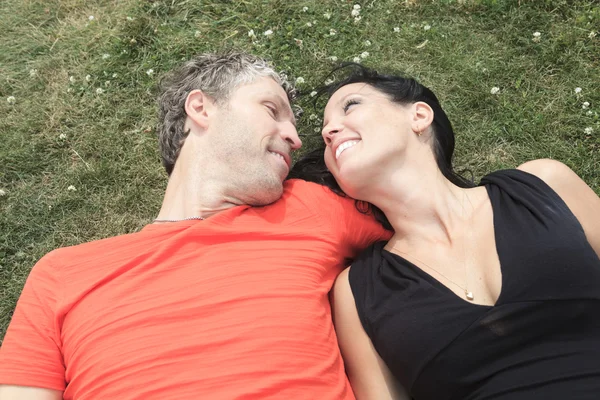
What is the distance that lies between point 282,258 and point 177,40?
3.28 meters

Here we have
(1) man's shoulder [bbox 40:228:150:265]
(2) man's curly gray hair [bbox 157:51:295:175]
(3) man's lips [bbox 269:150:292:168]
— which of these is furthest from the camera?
(2) man's curly gray hair [bbox 157:51:295:175]

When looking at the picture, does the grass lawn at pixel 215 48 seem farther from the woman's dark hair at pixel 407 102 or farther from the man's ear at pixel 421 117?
the man's ear at pixel 421 117

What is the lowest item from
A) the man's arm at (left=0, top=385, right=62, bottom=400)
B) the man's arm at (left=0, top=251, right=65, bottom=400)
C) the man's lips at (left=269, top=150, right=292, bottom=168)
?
the man's arm at (left=0, top=385, right=62, bottom=400)

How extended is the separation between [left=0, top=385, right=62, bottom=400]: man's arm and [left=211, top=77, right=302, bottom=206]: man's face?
5.57 feet

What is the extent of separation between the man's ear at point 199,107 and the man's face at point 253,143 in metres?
0.10

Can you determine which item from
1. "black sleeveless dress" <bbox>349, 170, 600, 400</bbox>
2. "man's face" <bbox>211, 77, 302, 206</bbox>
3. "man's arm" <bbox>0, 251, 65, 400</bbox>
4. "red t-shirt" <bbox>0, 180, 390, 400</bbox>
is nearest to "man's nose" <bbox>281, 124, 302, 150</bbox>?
"man's face" <bbox>211, 77, 302, 206</bbox>

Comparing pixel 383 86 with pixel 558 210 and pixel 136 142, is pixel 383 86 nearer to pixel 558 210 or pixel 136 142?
pixel 558 210

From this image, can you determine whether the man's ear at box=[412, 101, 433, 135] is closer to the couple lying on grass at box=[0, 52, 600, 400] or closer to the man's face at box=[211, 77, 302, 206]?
the couple lying on grass at box=[0, 52, 600, 400]

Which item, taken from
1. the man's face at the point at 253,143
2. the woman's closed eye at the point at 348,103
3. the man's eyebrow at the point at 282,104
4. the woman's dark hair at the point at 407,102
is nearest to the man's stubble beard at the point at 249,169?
the man's face at the point at 253,143

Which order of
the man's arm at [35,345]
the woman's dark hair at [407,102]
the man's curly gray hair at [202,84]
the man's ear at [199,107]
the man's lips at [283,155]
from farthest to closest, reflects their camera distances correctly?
the man's curly gray hair at [202,84] < the man's ear at [199,107] < the man's lips at [283,155] < the woman's dark hair at [407,102] < the man's arm at [35,345]

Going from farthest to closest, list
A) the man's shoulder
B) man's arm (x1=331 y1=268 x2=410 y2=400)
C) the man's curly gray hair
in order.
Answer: the man's curly gray hair
the man's shoulder
man's arm (x1=331 y1=268 x2=410 y2=400)

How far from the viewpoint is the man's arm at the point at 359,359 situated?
323 centimetres

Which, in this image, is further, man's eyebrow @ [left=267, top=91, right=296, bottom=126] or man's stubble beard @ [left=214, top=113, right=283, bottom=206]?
man's eyebrow @ [left=267, top=91, right=296, bottom=126]

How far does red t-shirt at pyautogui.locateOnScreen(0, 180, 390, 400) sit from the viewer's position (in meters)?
2.90
